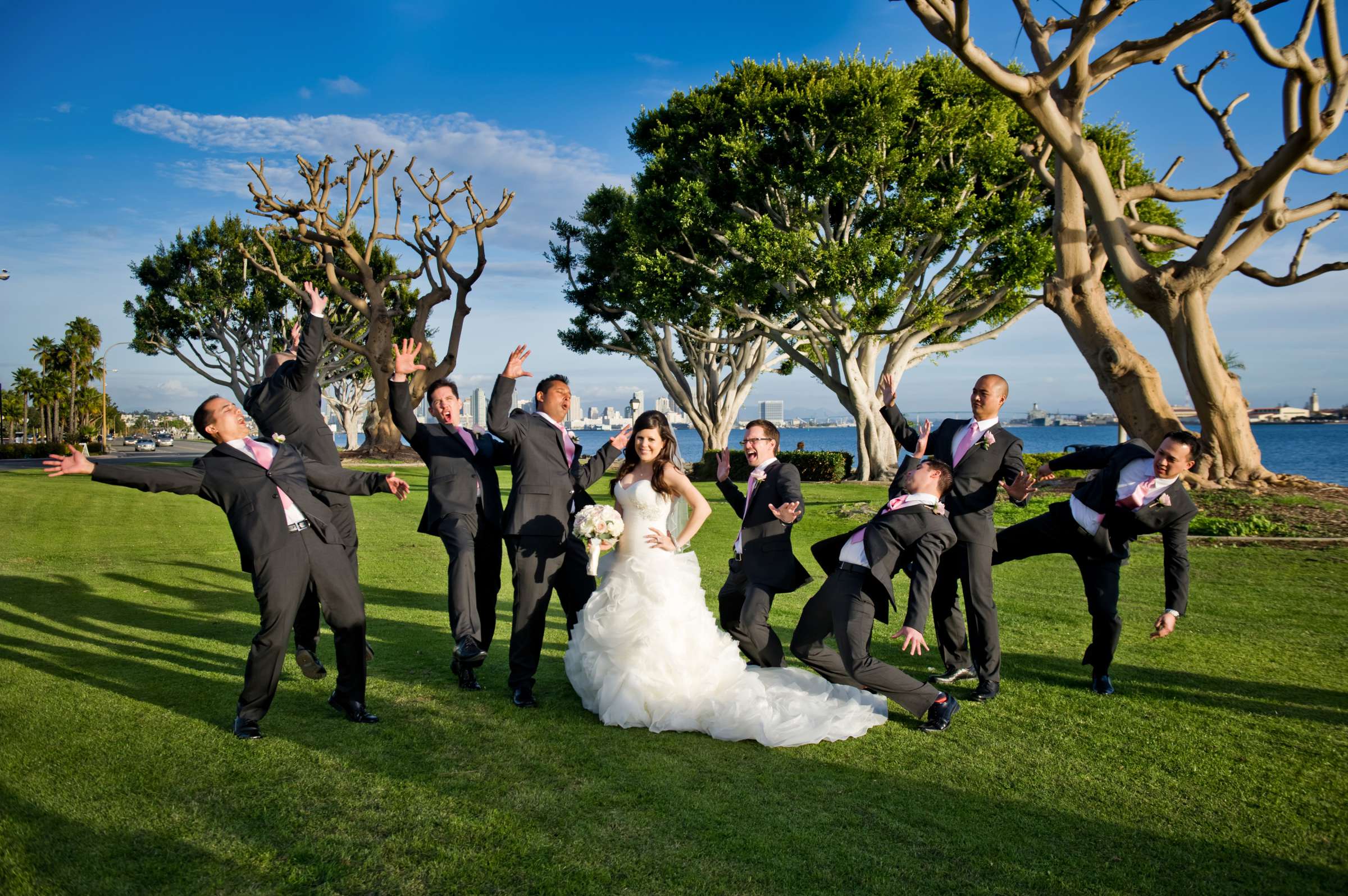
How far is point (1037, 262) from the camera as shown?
74.3 feet

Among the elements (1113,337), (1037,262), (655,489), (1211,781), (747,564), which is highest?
(1037,262)

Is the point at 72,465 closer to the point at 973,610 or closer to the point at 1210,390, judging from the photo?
the point at 973,610

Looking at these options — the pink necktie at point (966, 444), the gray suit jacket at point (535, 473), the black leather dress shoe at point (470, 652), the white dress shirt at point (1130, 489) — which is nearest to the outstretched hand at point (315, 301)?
the gray suit jacket at point (535, 473)

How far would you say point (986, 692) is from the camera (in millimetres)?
5797

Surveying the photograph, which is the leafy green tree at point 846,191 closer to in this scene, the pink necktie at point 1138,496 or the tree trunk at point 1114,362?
the tree trunk at point 1114,362

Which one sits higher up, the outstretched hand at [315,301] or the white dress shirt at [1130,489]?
the outstretched hand at [315,301]

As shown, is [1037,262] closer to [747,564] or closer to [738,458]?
[738,458]

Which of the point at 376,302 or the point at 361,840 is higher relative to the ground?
the point at 376,302

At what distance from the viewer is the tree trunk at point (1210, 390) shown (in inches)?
626

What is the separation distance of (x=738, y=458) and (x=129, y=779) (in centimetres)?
2766

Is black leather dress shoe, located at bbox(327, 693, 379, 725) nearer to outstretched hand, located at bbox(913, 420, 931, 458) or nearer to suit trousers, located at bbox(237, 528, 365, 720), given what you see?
suit trousers, located at bbox(237, 528, 365, 720)

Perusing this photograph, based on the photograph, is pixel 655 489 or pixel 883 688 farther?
pixel 655 489

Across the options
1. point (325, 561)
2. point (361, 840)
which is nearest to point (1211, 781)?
point (361, 840)

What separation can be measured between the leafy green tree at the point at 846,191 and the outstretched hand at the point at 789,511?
56.3 ft
